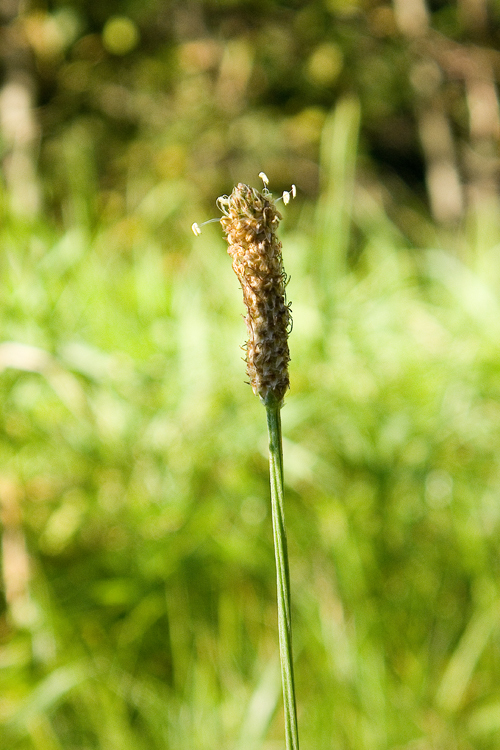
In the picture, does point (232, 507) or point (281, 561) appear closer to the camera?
point (281, 561)

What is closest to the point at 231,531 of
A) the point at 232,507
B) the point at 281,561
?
the point at 232,507

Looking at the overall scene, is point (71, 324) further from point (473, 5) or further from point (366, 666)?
point (473, 5)

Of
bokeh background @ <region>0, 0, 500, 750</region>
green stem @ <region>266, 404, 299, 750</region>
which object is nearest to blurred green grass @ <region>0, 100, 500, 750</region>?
bokeh background @ <region>0, 0, 500, 750</region>

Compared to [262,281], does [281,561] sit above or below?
below

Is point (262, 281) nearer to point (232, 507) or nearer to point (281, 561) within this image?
point (281, 561)

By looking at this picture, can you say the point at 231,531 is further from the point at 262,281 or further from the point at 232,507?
the point at 262,281

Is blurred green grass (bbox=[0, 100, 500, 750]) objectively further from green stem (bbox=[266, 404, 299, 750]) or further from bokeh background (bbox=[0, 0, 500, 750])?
green stem (bbox=[266, 404, 299, 750])
